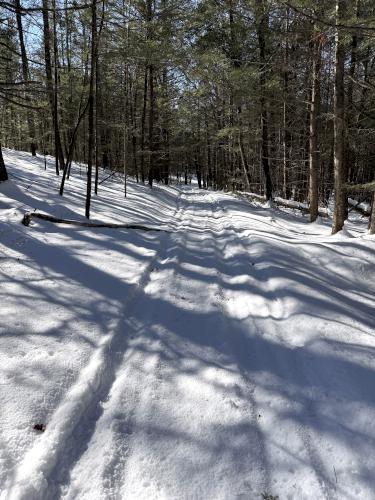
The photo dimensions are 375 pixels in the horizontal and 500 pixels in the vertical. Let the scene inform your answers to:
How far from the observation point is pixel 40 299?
496 cm


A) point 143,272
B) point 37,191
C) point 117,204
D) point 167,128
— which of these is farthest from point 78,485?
point 167,128

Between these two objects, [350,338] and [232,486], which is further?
[350,338]

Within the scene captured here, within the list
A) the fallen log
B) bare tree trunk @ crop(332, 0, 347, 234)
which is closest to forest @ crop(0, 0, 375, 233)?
bare tree trunk @ crop(332, 0, 347, 234)

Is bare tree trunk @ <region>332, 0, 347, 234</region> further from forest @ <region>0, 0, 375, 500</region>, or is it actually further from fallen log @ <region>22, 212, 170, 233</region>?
fallen log @ <region>22, 212, 170, 233</region>

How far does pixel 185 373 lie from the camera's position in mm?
3680

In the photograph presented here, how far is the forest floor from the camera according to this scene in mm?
2510

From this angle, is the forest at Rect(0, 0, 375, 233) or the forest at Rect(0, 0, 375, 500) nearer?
the forest at Rect(0, 0, 375, 500)

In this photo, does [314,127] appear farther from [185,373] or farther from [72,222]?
[185,373]

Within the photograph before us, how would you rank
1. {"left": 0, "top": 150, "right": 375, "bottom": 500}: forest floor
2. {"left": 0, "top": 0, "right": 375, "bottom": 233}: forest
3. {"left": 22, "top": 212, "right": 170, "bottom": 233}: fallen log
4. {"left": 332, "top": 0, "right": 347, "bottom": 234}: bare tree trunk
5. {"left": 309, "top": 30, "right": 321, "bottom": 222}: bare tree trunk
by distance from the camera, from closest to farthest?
{"left": 0, "top": 150, "right": 375, "bottom": 500}: forest floor, {"left": 22, "top": 212, "right": 170, "bottom": 233}: fallen log, {"left": 332, "top": 0, "right": 347, "bottom": 234}: bare tree trunk, {"left": 0, "top": 0, "right": 375, "bottom": 233}: forest, {"left": 309, "top": 30, "right": 321, "bottom": 222}: bare tree trunk

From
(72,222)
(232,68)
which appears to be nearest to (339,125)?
(72,222)

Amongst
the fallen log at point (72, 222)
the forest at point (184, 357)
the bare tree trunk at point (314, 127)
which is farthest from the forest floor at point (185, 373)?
the bare tree trunk at point (314, 127)

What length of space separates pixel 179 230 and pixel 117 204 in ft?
13.2

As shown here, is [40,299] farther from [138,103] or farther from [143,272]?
[138,103]

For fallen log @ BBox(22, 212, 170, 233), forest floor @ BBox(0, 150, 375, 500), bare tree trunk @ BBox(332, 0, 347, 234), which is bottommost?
forest floor @ BBox(0, 150, 375, 500)
